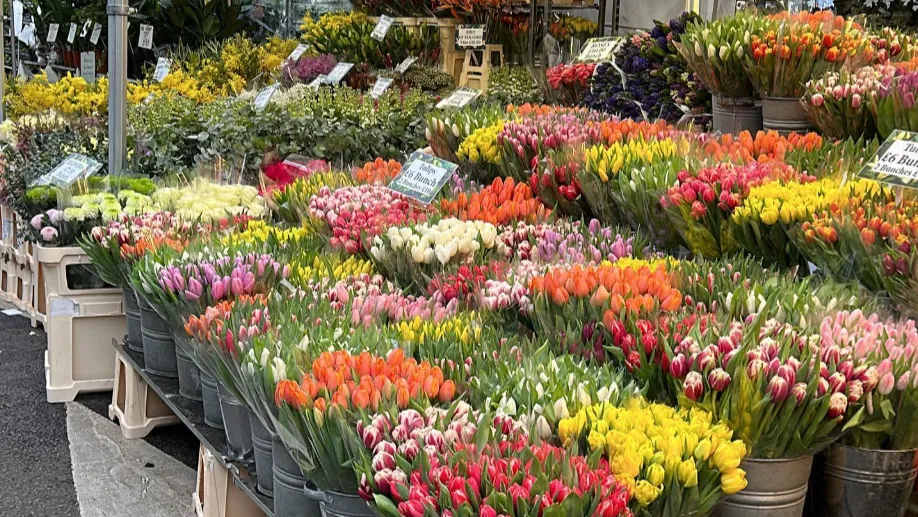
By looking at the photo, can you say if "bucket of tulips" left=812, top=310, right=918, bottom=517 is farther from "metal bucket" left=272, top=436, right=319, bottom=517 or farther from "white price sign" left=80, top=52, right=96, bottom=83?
"white price sign" left=80, top=52, right=96, bottom=83

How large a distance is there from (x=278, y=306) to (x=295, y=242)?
68 cm

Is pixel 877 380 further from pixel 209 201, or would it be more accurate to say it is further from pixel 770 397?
pixel 209 201

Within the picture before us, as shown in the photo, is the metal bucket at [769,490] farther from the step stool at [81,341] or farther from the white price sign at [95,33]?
the white price sign at [95,33]

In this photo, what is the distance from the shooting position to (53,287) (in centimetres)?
355

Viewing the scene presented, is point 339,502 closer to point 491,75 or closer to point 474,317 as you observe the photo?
point 474,317

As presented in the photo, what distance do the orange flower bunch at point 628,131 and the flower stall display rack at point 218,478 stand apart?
1.30m

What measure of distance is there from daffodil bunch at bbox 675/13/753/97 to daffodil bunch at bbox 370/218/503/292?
0.82 metres

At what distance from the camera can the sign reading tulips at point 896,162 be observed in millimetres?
1913

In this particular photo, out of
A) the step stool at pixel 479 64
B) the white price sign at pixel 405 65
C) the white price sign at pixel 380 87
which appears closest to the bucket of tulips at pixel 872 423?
the white price sign at pixel 380 87

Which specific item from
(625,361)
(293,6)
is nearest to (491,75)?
(293,6)

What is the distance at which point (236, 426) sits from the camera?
7.34 ft

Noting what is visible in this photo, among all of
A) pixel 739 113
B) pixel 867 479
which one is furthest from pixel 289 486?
pixel 739 113

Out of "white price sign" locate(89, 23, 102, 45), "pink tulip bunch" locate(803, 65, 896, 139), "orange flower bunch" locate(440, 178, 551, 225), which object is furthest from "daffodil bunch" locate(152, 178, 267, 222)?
"white price sign" locate(89, 23, 102, 45)

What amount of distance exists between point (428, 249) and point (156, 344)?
118cm
